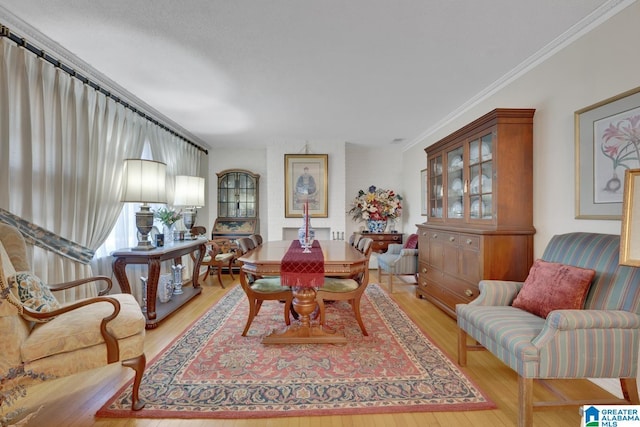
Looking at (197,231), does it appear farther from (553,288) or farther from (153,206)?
(553,288)

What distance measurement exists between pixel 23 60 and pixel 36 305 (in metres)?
1.82

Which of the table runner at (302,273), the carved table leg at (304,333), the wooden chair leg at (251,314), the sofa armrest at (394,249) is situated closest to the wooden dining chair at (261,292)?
the wooden chair leg at (251,314)

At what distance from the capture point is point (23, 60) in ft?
7.20

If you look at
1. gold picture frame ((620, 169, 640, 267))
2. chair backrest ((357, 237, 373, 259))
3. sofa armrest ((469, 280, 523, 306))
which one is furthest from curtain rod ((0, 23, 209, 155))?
sofa armrest ((469, 280, 523, 306))

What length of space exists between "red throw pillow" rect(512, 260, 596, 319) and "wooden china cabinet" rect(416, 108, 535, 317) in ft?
1.44

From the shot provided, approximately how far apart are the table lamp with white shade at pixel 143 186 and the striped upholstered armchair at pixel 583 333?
3.15 metres

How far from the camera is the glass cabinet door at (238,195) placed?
573cm

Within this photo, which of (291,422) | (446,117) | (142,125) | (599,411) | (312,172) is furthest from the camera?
(312,172)

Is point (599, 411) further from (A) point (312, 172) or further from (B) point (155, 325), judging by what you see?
(A) point (312, 172)

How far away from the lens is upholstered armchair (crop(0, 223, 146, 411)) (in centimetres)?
155

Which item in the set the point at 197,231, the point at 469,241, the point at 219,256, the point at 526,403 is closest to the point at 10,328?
the point at 526,403

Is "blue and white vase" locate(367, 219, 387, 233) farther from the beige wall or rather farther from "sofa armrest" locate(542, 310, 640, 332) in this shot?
"sofa armrest" locate(542, 310, 640, 332)

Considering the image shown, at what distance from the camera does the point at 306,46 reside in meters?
2.39

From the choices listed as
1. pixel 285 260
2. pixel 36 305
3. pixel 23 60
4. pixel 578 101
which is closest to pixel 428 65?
pixel 578 101
